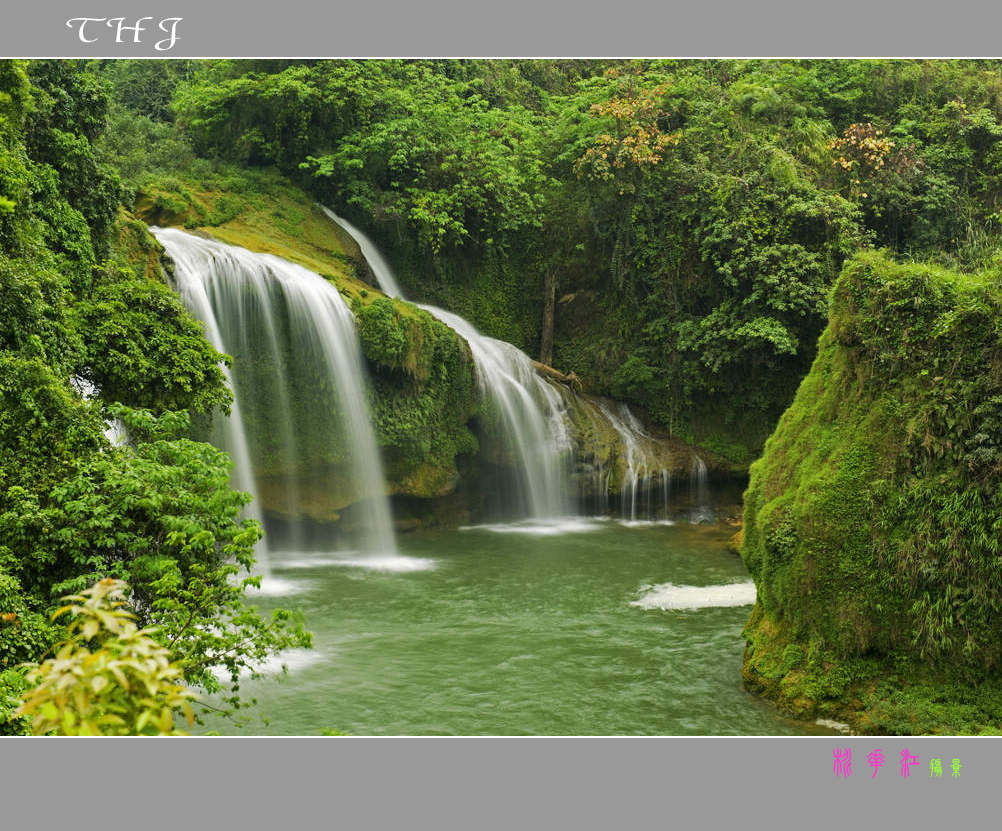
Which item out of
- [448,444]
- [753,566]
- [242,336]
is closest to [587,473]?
[448,444]

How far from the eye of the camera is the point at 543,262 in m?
23.4

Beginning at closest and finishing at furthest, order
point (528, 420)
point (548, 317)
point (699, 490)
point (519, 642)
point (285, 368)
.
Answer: point (519, 642) < point (285, 368) < point (528, 420) < point (699, 490) < point (548, 317)

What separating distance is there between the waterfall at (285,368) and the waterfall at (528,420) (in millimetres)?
3147

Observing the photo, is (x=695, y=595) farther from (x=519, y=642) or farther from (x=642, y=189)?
(x=642, y=189)

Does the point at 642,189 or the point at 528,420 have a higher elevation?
the point at 642,189

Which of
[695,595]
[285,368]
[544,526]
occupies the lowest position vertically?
[695,595]

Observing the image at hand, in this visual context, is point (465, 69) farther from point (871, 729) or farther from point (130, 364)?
point (871, 729)

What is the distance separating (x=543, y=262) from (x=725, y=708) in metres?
16.1

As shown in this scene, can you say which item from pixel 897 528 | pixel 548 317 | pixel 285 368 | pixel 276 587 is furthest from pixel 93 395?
pixel 548 317

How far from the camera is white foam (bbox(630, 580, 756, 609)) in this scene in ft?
42.3

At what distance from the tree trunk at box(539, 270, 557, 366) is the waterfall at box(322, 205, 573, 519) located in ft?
9.68

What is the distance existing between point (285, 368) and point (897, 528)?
35.5 ft

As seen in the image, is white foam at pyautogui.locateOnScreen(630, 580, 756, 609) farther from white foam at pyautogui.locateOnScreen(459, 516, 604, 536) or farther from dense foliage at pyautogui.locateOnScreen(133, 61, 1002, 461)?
dense foliage at pyautogui.locateOnScreen(133, 61, 1002, 461)

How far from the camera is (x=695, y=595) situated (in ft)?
43.9
